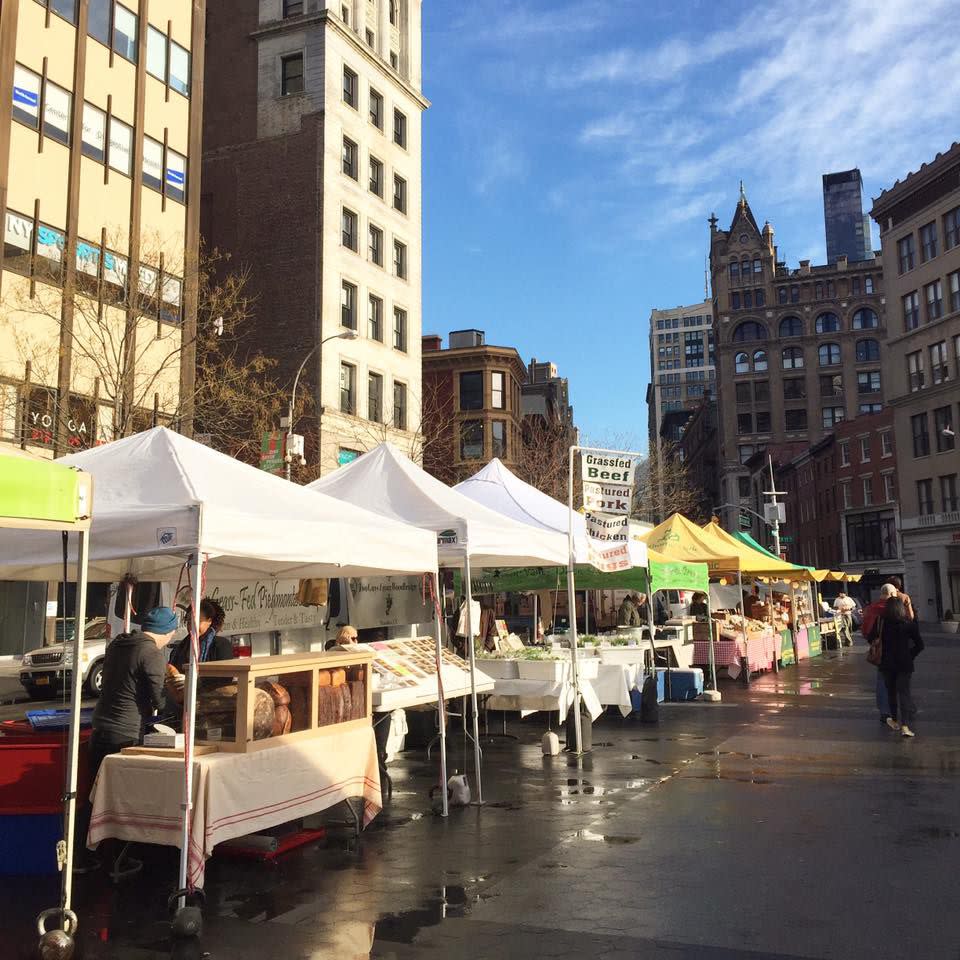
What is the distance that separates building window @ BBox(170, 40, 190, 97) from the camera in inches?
1314

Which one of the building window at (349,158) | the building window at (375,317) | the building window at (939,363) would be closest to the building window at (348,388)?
the building window at (375,317)

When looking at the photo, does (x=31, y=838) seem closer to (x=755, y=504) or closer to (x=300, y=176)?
(x=300, y=176)

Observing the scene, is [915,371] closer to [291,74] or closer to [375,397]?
[375,397]

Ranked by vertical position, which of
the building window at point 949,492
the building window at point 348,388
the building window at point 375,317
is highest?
the building window at point 375,317

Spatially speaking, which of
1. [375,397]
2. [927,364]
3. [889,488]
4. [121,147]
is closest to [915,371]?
[927,364]

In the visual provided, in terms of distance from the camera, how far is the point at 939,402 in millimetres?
61219

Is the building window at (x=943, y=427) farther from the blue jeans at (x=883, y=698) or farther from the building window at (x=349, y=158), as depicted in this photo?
the blue jeans at (x=883, y=698)

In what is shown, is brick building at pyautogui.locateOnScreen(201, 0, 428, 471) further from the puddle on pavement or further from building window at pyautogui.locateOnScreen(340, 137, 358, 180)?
the puddle on pavement

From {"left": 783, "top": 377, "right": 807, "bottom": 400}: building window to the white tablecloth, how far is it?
103241mm

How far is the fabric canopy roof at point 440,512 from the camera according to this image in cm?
1027

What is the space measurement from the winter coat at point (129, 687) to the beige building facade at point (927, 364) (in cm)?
5797

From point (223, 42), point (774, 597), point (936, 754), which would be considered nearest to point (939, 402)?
point (774, 597)

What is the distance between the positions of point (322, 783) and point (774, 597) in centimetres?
2841

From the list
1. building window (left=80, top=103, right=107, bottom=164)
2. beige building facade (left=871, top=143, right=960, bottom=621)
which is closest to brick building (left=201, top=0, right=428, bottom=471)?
building window (left=80, top=103, right=107, bottom=164)
